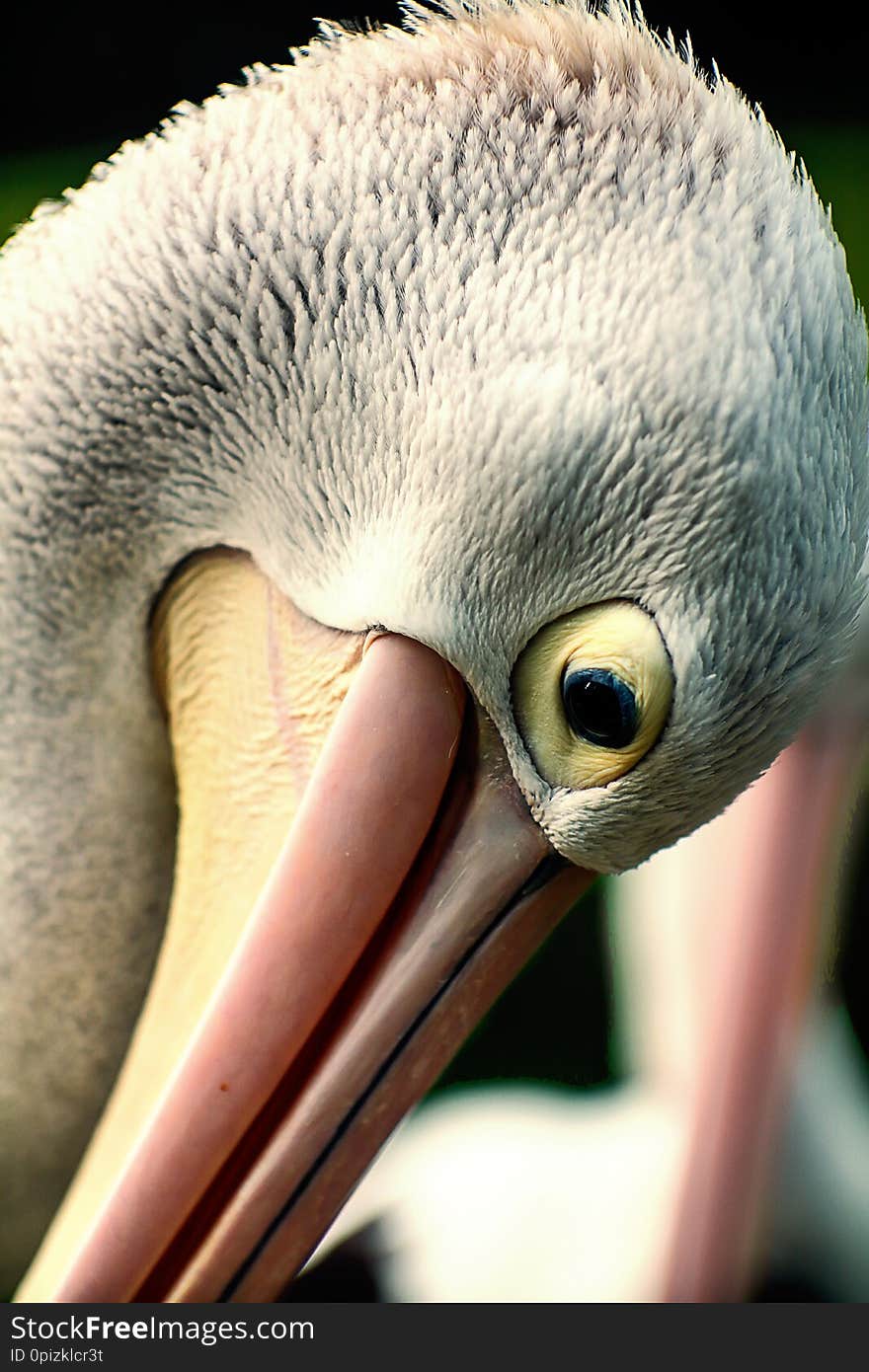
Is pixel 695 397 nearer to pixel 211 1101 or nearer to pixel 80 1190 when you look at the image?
pixel 211 1101

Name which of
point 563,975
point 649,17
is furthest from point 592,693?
point 563,975

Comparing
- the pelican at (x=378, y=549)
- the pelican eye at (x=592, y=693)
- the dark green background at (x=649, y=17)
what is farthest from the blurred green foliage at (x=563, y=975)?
the pelican eye at (x=592, y=693)

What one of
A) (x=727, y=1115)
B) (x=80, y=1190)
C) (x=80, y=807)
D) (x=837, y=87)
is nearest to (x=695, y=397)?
(x=80, y=807)

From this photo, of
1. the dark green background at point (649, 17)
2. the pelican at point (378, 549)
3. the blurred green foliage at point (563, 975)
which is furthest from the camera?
the blurred green foliage at point (563, 975)

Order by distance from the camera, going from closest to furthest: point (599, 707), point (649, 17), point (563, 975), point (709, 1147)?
point (599, 707) → point (649, 17) → point (709, 1147) → point (563, 975)

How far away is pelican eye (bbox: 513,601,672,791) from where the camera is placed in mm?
650

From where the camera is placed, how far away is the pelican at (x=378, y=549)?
633 millimetres

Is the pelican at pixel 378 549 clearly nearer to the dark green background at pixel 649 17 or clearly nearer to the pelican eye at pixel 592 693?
the pelican eye at pixel 592 693

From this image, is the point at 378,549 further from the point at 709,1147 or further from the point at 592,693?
the point at 709,1147

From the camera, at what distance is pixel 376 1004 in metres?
0.76

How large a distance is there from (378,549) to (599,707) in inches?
5.8

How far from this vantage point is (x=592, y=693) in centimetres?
67

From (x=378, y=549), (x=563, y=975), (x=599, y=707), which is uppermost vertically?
(x=563, y=975)

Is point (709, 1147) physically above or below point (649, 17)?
→ below
